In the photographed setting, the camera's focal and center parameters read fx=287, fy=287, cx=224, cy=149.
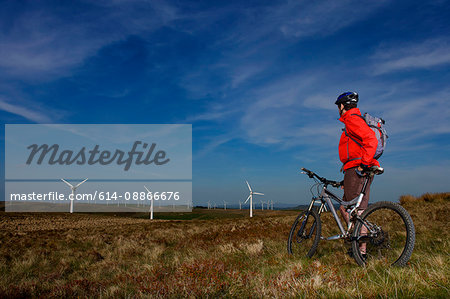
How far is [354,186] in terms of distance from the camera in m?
5.62

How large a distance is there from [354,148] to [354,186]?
747 millimetres

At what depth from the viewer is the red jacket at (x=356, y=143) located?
5188mm

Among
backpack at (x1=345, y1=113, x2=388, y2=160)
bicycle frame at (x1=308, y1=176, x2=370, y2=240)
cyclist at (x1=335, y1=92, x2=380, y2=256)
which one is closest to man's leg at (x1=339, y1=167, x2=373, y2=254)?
cyclist at (x1=335, y1=92, x2=380, y2=256)

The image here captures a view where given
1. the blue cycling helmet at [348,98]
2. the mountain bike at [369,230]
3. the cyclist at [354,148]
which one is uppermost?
the blue cycling helmet at [348,98]

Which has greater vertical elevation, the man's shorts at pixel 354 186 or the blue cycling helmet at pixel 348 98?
the blue cycling helmet at pixel 348 98

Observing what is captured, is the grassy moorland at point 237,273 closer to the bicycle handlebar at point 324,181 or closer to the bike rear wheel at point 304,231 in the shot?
the bike rear wheel at point 304,231

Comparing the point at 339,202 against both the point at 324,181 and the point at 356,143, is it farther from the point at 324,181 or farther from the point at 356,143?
the point at 356,143

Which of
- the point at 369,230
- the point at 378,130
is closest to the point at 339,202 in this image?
the point at 369,230

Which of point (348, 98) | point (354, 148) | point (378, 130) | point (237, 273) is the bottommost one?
point (237, 273)

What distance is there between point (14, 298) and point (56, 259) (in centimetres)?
638

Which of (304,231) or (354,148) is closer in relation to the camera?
(354,148)

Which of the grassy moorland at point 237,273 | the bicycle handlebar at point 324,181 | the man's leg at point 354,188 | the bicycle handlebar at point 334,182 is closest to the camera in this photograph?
the grassy moorland at point 237,273

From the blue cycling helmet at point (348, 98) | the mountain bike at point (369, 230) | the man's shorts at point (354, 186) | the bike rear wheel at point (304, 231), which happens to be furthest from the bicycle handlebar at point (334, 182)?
the blue cycling helmet at point (348, 98)

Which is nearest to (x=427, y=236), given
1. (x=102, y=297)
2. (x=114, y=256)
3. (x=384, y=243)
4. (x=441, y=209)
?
(x=384, y=243)
